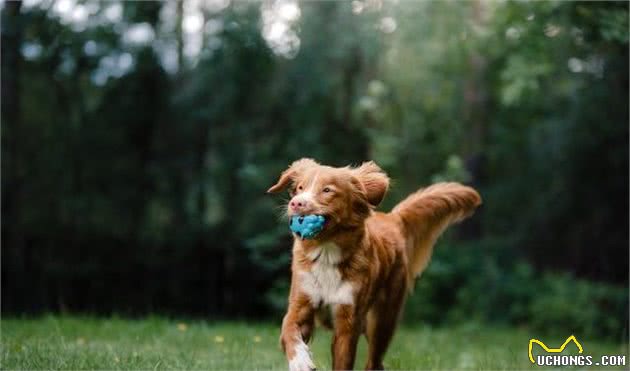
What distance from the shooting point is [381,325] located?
602 cm

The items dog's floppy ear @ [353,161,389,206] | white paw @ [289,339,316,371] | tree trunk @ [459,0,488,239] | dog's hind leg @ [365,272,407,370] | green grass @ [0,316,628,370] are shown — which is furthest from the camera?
tree trunk @ [459,0,488,239]

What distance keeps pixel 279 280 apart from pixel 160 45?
15.3ft

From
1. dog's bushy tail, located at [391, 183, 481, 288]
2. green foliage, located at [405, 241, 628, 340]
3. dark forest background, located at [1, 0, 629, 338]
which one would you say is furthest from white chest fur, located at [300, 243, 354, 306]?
green foliage, located at [405, 241, 628, 340]

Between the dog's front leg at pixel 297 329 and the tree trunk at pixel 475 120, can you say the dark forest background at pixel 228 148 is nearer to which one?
the tree trunk at pixel 475 120

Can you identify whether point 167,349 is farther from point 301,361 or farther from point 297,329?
point 301,361

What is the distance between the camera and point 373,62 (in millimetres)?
13469

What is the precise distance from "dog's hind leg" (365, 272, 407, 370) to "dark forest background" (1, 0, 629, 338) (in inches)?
249

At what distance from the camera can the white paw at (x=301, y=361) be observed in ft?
15.9

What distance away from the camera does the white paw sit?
4.85 m

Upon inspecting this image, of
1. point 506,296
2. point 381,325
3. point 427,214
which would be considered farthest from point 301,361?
point 506,296

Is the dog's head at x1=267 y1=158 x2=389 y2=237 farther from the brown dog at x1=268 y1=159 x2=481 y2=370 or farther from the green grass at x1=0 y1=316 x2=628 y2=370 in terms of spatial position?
the green grass at x1=0 y1=316 x2=628 y2=370

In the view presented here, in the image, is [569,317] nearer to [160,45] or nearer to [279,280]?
[279,280]

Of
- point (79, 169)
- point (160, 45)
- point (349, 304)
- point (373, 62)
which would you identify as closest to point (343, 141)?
point (373, 62)

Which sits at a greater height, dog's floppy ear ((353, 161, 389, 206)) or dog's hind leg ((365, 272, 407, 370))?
dog's floppy ear ((353, 161, 389, 206))
